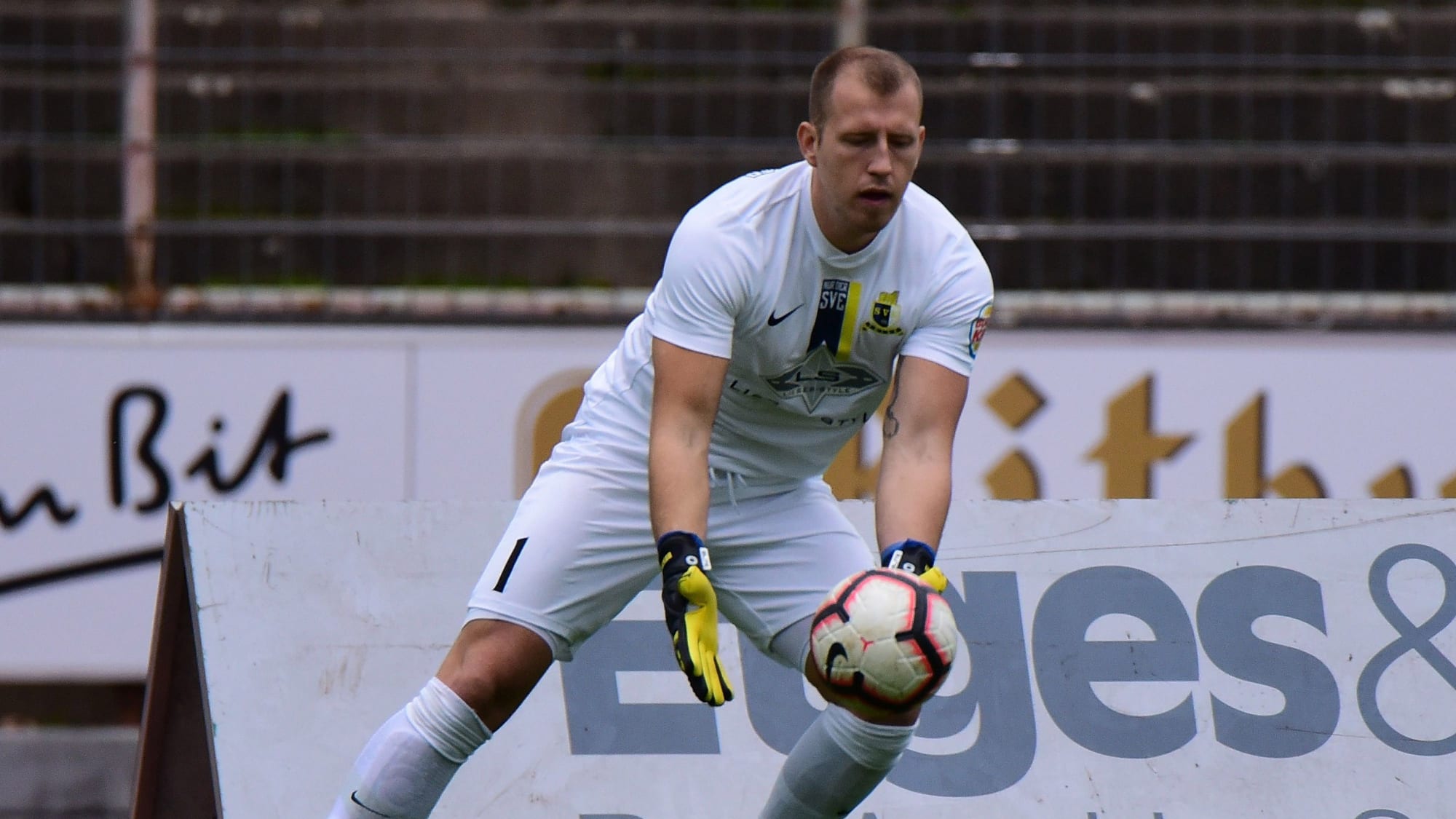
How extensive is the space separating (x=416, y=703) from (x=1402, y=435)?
15.0 ft

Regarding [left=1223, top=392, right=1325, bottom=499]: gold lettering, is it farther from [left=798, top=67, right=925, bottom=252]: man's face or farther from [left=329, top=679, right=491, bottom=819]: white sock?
[left=329, top=679, right=491, bottom=819]: white sock

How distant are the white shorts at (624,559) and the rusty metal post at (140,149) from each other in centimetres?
384

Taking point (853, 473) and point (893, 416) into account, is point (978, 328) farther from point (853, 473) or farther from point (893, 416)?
point (853, 473)

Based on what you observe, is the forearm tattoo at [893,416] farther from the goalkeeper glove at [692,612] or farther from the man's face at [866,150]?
the goalkeeper glove at [692,612]

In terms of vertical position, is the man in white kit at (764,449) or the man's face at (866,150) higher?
the man's face at (866,150)

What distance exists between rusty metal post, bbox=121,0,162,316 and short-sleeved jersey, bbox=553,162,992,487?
12.9 ft

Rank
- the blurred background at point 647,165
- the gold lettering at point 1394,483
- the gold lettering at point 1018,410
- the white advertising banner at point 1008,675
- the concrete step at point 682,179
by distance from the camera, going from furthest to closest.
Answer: the concrete step at point 682,179
the blurred background at point 647,165
the gold lettering at point 1018,410
the gold lettering at point 1394,483
the white advertising banner at point 1008,675

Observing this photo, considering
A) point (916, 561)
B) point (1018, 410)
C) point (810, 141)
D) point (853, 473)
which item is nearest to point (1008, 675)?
point (916, 561)

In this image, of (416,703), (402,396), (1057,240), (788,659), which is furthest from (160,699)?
(1057,240)

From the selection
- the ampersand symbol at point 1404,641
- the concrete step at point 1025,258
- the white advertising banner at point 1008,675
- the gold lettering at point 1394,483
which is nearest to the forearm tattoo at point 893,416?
the white advertising banner at point 1008,675

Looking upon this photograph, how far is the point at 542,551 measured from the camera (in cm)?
404

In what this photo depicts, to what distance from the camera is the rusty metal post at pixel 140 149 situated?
297 inches

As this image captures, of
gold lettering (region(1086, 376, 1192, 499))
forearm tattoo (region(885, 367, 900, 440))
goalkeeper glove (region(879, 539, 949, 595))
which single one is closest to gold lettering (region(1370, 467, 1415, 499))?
gold lettering (region(1086, 376, 1192, 499))

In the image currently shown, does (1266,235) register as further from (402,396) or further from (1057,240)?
(402,396)
